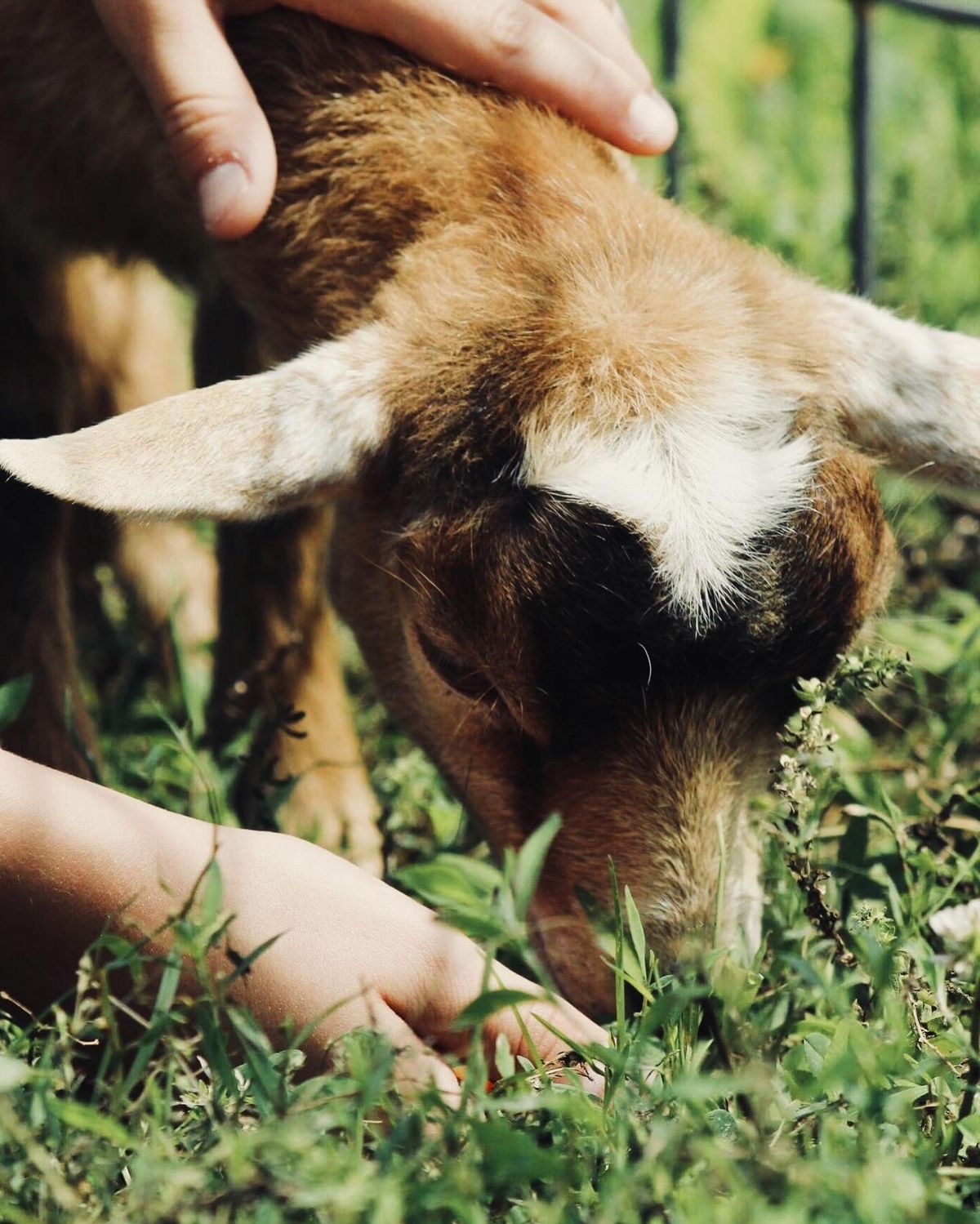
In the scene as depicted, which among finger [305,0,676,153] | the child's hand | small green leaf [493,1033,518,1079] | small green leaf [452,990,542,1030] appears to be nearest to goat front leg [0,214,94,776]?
finger [305,0,676,153]

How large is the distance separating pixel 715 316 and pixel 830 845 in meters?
1.36

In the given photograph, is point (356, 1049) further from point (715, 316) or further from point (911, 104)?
point (911, 104)

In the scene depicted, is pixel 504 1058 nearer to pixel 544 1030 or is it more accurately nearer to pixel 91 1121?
pixel 544 1030

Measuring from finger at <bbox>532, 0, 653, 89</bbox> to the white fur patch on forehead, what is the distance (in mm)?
A: 1012

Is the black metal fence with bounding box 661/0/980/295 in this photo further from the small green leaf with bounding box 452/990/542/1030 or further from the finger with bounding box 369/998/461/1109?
the small green leaf with bounding box 452/990/542/1030

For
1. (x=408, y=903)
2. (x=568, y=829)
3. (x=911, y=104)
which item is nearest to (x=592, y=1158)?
(x=408, y=903)

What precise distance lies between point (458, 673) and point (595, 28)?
1.45 metres

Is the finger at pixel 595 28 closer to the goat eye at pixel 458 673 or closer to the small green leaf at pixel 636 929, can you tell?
the goat eye at pixel 458 673

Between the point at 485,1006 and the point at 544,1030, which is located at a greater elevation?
the point at 485,1006

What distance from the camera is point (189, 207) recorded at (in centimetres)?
352

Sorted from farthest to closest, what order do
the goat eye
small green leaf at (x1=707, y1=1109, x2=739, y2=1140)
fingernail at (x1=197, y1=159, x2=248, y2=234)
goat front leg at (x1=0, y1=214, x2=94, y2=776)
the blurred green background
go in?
1. the blurred green background
2. goat front leg at (x1=0, y1=214, x2=94, y2=776)
3. fingernail at (x1=197, y1=159, x2=248, y2=234)
4. the goat eye
5. small green leaf at (x1=707, y1=1109, x2=739, y2=1140)

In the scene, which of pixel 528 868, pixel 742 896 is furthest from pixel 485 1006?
pixel 742 896

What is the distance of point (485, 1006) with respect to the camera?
6.56ft

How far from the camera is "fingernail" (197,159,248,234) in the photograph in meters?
3.01
